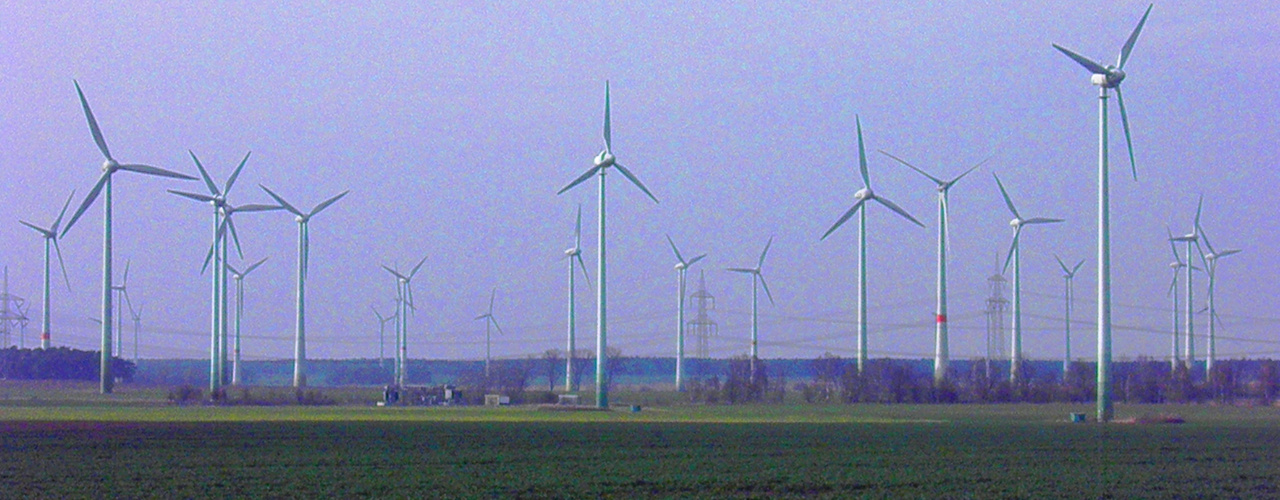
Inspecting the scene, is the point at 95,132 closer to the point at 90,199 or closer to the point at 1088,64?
the point at 90,199

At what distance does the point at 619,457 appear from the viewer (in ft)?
149

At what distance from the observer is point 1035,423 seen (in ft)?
241

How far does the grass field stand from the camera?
35.2 m

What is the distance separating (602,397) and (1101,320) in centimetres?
3410

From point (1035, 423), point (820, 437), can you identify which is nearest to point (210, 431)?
point (820, 437)

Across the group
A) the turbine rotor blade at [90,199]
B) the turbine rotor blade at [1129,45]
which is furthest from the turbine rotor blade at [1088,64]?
the turbine rotor blade at [90,199]

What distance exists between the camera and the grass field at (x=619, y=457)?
115 feet

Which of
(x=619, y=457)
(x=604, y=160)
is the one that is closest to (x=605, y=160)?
(x=604, y=160)

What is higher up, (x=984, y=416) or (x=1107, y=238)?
(x=1107, y=238)

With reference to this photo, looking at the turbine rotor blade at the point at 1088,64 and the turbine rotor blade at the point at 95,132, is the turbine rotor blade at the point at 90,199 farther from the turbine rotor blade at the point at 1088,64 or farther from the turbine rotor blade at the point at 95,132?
the turbine rotor blade at the point at 1088,64

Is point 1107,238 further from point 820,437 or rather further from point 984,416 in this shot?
point 820,437

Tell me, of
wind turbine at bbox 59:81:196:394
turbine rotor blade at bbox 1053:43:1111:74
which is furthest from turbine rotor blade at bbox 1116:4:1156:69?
wind turbine at bbox 59:81:196:394

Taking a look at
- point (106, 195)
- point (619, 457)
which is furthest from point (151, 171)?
point (619, 457)

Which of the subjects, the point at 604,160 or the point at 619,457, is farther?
the point at 604,160
